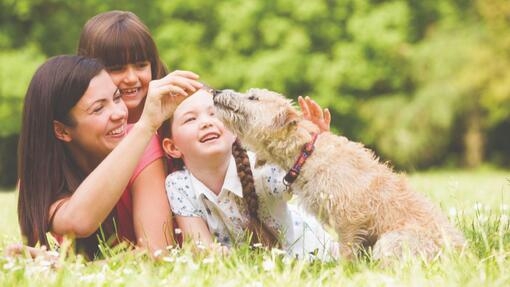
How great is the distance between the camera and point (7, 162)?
2438 cm

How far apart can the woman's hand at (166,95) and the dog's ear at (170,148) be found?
2.03 ft

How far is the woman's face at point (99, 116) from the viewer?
4.40m

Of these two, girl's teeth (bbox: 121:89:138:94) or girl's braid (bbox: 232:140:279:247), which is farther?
girl's teeth (bbox: 121:89:138:94)

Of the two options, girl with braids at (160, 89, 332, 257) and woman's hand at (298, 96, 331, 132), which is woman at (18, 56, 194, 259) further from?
woman's hand at (298, 96, 331, 132)

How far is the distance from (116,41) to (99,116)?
848 millimetres

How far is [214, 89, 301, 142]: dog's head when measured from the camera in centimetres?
398

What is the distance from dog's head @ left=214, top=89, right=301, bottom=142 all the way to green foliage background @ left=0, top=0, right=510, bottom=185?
17.7 metres

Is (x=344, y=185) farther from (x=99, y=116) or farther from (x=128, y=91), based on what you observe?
(x=128, y=91)

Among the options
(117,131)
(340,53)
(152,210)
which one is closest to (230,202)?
(152,210)

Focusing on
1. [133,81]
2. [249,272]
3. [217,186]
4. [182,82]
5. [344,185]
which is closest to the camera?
[249,272]

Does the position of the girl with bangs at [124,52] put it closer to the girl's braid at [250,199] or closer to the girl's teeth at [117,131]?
the girl's teeth at [117,131]

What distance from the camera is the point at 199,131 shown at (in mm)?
4398

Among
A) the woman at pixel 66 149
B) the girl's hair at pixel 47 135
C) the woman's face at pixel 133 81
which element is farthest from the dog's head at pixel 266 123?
the woman's face at pixel 133 81

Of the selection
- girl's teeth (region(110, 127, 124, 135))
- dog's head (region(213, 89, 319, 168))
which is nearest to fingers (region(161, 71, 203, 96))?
dog's head (region(213, 89, 319, 168))
